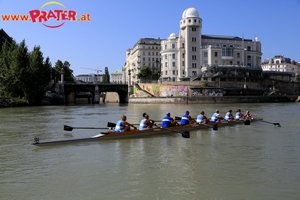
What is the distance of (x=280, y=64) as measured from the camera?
145500 millimetres

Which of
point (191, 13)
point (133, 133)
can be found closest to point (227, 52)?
point (191, 13)

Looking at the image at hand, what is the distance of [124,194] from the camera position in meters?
9.62

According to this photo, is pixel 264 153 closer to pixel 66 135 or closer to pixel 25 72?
pixel 66 135

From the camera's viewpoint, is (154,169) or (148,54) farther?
(148,54)

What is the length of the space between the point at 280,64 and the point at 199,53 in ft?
243

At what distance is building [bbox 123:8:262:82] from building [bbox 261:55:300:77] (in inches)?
2213

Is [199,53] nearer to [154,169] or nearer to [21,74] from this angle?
[21,74]

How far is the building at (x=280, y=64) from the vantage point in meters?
145

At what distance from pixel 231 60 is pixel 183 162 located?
8065 cm

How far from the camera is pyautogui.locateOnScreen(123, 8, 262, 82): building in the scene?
87.4 m

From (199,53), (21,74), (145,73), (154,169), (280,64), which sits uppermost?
(280,64)

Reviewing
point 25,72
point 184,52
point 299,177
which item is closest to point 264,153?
point 299,177

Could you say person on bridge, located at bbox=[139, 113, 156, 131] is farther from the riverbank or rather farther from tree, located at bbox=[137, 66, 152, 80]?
tree, located at bbox=[137, 66, 152, 80]

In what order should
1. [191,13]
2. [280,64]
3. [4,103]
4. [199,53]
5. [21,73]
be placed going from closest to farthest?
[4,103]
[21,73]
[191,13]
[199,53]
[280,64]
